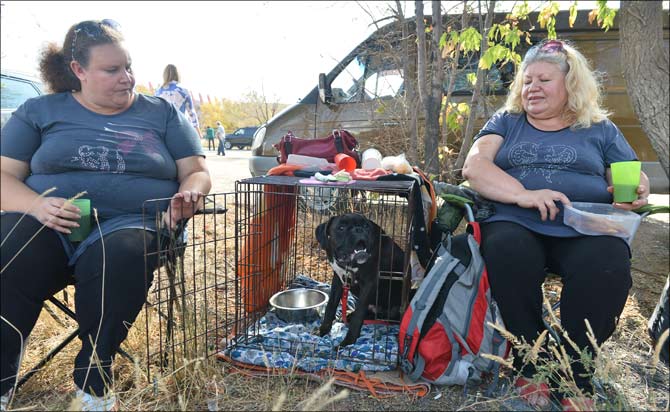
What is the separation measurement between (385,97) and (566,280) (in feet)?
Result: 11.7

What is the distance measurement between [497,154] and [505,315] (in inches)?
33.0

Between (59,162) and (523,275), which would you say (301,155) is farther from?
(523,275)

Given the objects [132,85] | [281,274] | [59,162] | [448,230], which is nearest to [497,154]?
[448,230]

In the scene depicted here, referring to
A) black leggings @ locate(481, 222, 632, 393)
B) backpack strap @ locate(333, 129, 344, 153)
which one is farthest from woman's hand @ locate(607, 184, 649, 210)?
backpack strap @ locate(333, 129, 344, 153)

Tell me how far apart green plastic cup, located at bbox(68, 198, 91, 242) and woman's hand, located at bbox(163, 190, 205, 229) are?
11.9 inches

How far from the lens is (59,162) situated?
1973 mm

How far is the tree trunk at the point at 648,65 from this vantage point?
3.09 meters

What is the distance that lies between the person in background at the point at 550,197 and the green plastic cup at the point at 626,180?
53 millimetres

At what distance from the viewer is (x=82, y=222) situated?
1.84 m

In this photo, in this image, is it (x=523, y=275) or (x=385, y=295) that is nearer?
(x=523, y=275)

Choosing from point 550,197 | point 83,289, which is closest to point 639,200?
point 550,197

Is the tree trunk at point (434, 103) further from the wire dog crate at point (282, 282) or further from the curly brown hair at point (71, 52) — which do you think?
the curly brown hair at point (71, 52)

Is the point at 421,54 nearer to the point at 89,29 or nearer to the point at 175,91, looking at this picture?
the point at 89,29

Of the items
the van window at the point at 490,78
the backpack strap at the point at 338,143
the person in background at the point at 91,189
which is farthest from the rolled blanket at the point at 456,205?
the van window at the point at 490,78
